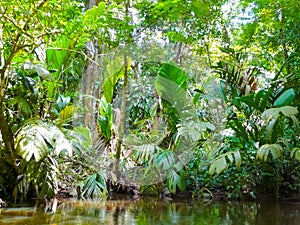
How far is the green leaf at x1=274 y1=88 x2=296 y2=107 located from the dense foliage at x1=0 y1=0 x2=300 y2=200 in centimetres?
1

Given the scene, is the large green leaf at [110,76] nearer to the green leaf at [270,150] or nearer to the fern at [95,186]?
the fern at [95,186]

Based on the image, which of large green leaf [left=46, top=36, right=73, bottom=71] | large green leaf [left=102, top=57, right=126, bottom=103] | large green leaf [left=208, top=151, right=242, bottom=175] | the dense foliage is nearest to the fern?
the dense foliage

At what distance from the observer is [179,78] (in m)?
5.64

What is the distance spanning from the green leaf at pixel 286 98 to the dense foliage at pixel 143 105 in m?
0.01

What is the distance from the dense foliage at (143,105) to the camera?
14.7ft

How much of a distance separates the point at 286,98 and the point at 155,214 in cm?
222

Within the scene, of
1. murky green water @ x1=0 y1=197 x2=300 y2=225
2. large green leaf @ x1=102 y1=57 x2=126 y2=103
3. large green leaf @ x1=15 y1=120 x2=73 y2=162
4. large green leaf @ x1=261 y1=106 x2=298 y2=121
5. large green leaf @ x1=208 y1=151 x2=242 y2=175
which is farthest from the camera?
large green leaf @ x1=102 y1=57 x2=126 y2=103

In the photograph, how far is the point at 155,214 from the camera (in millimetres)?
3578

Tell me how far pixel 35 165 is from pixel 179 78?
8.08 feet

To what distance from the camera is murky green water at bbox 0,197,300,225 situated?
3080mm

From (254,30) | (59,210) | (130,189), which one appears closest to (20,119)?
(59,210)

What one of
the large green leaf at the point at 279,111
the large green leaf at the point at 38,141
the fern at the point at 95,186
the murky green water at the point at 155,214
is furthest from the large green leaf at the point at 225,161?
the large green leaf at the point at 38,141

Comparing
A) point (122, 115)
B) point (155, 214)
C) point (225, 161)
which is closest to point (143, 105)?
point (122, 115)

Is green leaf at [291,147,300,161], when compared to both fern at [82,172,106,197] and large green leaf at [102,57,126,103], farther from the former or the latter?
large green leaf at [102,57,126,103]
